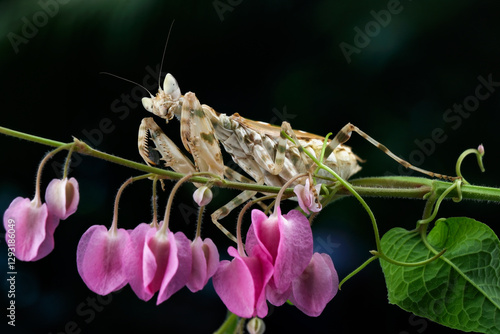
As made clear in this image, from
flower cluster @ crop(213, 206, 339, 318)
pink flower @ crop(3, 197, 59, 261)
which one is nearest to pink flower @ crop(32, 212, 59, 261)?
pink flower @ crop(3, 197, 59, 261)

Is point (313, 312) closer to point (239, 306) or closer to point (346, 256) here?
point (239, 306)

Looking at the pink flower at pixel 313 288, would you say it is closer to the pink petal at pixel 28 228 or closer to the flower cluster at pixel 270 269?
the flower cluster at pixel 270 269

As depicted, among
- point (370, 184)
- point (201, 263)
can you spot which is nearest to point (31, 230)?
point (201, 263)

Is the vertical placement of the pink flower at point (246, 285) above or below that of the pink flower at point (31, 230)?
below

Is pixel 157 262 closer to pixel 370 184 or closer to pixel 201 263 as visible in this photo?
pixel 201 263

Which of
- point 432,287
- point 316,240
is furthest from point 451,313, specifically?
point 316,240

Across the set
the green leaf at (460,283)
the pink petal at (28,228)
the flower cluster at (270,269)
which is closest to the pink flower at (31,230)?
the pink petal at (28,228)

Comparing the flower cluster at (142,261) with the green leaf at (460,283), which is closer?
the flower cluster at (142,261)
